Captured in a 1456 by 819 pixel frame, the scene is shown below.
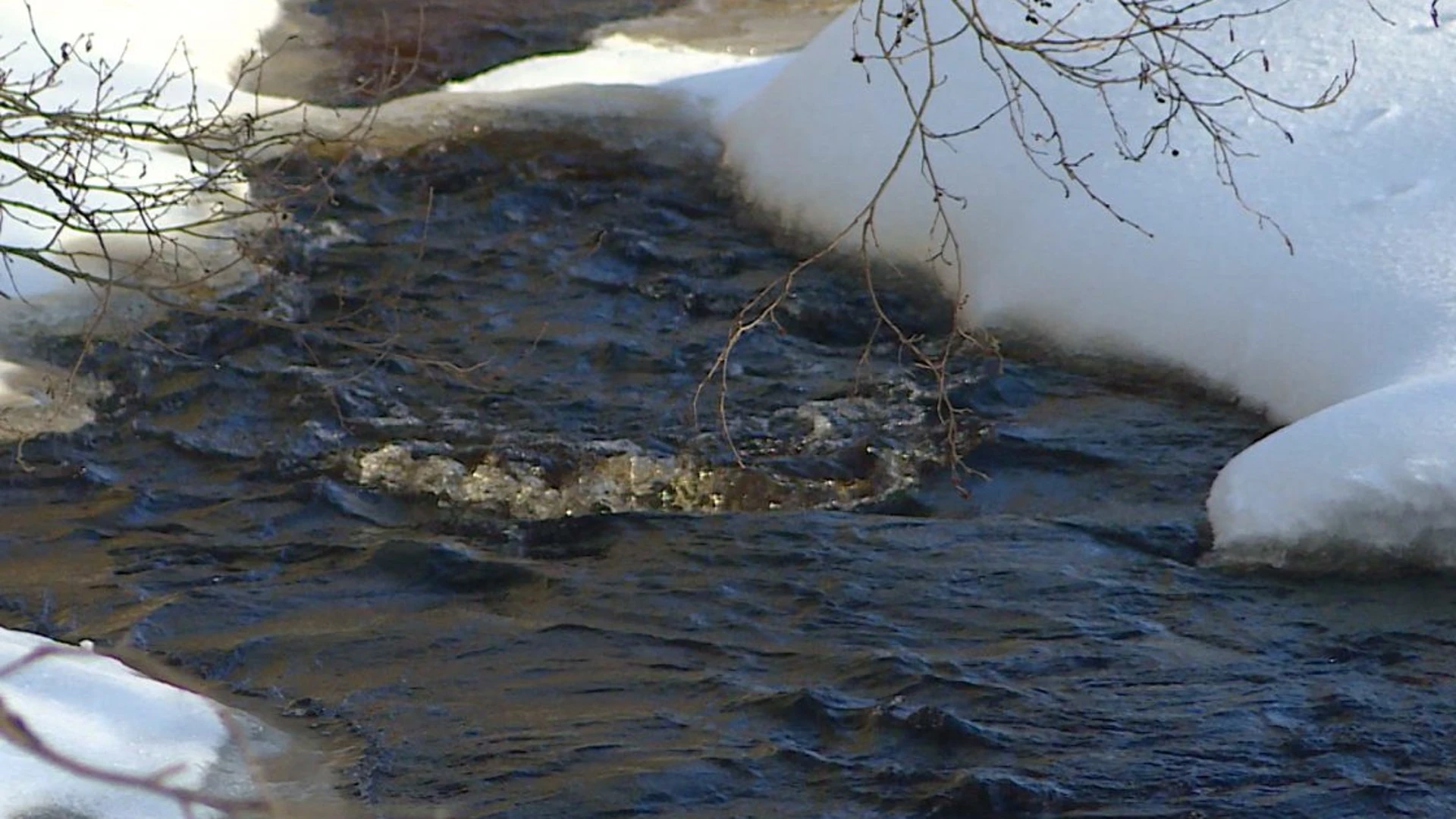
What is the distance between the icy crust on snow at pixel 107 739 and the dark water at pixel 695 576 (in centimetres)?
32

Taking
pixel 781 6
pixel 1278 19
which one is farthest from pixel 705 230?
pixel 781 6

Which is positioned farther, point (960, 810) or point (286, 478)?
point (286, 478)

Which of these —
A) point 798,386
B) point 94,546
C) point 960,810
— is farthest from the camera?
point 798,386

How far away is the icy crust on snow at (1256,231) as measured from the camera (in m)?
4.85

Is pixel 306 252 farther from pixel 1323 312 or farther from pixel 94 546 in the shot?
pixel 1323 312

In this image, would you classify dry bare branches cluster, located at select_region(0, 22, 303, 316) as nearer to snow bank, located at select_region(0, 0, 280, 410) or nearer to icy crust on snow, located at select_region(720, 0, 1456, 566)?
snow bank, located at select_region(0, 0, 280, 410)

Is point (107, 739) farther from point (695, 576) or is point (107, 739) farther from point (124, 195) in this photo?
point (124, 195)

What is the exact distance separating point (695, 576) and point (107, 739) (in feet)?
5.63

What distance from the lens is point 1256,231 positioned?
6.15 metres

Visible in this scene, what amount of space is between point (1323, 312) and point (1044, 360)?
3.27ft

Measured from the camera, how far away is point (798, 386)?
6.15 metres

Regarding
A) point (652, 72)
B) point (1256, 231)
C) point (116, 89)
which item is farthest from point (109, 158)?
point (1256, 231)

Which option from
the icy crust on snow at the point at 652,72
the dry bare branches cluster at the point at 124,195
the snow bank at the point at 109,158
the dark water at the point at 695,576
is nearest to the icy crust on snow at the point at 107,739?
the dark water at the point at 695,576

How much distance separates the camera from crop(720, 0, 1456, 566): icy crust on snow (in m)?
4.85
